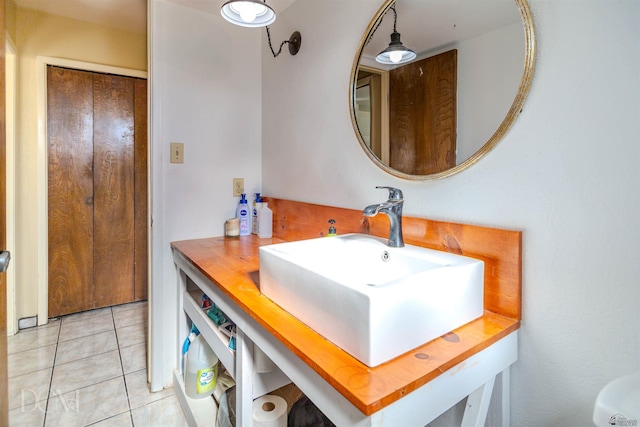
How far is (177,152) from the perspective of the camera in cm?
160

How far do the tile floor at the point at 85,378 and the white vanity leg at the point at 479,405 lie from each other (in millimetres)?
1262

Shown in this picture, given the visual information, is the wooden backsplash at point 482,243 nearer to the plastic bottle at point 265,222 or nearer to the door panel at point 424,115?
the door panel at point 424,115

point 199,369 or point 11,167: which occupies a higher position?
point 11,167

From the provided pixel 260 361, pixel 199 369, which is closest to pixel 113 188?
pixel 199 369

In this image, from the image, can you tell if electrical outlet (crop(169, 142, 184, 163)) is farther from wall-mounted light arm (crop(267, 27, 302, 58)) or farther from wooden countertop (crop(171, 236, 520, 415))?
wooden countertop (crop(171, 236, 520, 415))

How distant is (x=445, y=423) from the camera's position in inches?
37.2

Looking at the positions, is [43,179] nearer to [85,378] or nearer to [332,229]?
[85,378]

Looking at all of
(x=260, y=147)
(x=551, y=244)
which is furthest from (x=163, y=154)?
(x=551, y=244)

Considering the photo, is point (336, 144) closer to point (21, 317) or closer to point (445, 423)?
point (445, 423)

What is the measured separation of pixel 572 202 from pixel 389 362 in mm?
526

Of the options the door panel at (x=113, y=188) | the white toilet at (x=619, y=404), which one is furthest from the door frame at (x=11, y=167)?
the white toilet at (x=619, y=404)

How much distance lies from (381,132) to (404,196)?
0.82ft

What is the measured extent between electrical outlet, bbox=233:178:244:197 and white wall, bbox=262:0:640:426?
117 cm

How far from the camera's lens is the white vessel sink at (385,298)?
562 mm
